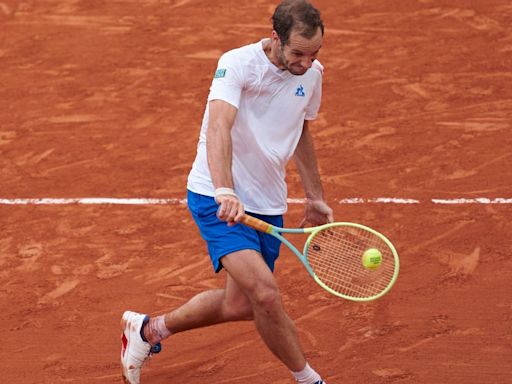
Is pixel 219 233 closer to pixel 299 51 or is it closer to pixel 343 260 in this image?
pixel 343 260

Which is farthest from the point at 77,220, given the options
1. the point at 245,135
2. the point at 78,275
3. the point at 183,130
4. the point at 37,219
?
the point at 245,135

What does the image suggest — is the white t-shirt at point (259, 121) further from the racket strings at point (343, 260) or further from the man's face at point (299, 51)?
the racket strings at point (343, 260)

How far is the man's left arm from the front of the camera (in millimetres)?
6156

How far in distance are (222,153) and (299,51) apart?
0.66 metres

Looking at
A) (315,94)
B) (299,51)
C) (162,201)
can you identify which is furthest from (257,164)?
(162,201)

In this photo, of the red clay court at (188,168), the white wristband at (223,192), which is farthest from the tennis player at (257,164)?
the red clay court at (188,168)

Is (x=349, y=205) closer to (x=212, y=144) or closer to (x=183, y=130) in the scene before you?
(x=183, y=130)

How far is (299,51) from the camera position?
5402mm

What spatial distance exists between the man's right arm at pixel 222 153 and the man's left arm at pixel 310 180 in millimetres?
812

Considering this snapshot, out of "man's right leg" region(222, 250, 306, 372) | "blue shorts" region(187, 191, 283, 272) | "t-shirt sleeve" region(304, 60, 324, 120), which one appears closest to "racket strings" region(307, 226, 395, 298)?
"blue shorts" region(187, 191, 283, 272)

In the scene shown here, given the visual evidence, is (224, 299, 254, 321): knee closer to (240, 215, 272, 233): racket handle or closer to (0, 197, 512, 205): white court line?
(240, 215, 272, 233): racket handle

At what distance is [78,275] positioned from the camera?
Result: 305 inches

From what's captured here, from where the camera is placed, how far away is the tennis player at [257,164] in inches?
213

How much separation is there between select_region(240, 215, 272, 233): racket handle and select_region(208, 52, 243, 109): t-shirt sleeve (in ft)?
2.03
